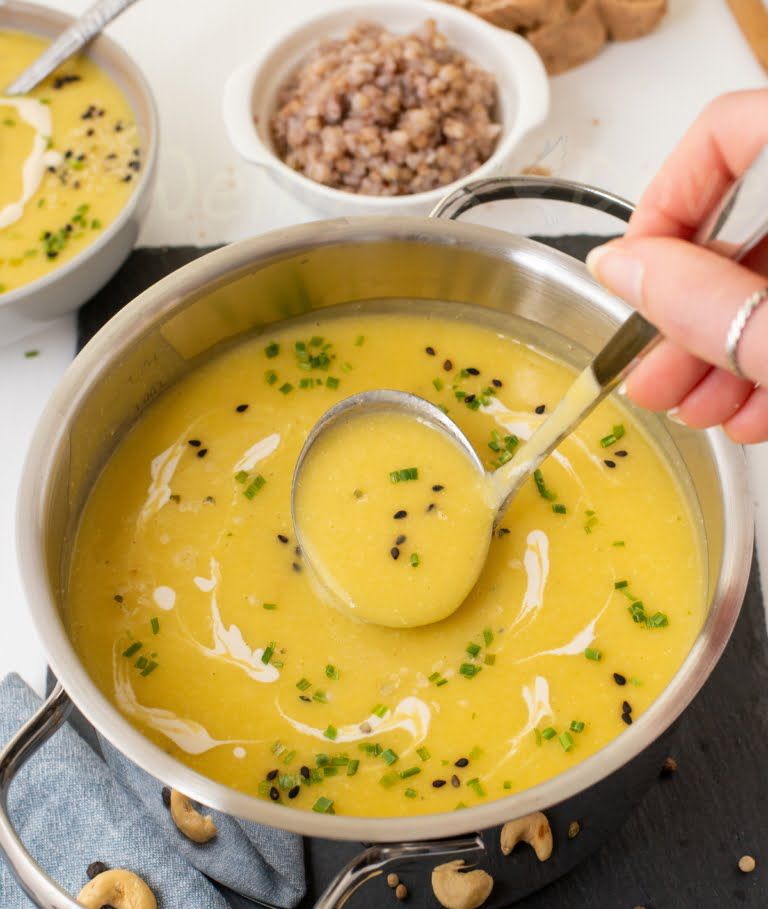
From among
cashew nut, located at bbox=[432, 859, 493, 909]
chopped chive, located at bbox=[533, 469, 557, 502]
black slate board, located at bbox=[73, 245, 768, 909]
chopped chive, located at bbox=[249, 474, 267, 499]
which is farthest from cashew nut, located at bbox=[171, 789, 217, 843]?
chopped chive, located at bbox=[533, 469, 557, 502]

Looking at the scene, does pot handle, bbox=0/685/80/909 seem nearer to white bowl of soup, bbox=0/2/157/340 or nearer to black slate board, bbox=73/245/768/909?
black slate board, bbox=73/245/768/909

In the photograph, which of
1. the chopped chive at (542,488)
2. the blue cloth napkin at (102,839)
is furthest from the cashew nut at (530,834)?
the chopped chive at (542,488)

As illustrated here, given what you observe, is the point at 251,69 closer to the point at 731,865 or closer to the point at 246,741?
the point at 246,741

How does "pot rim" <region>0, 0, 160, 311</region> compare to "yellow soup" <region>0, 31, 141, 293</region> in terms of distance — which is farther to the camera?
"yellow soup" <region>0, 31, 141, 293</region>

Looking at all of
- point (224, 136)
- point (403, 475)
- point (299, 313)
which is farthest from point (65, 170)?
point (403, 475)

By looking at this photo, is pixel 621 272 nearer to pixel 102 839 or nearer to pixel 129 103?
pixel 102 839

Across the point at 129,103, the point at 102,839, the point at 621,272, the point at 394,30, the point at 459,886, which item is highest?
the point at 621,272

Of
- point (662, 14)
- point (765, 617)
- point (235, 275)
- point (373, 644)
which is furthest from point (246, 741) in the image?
point (662, 14)
